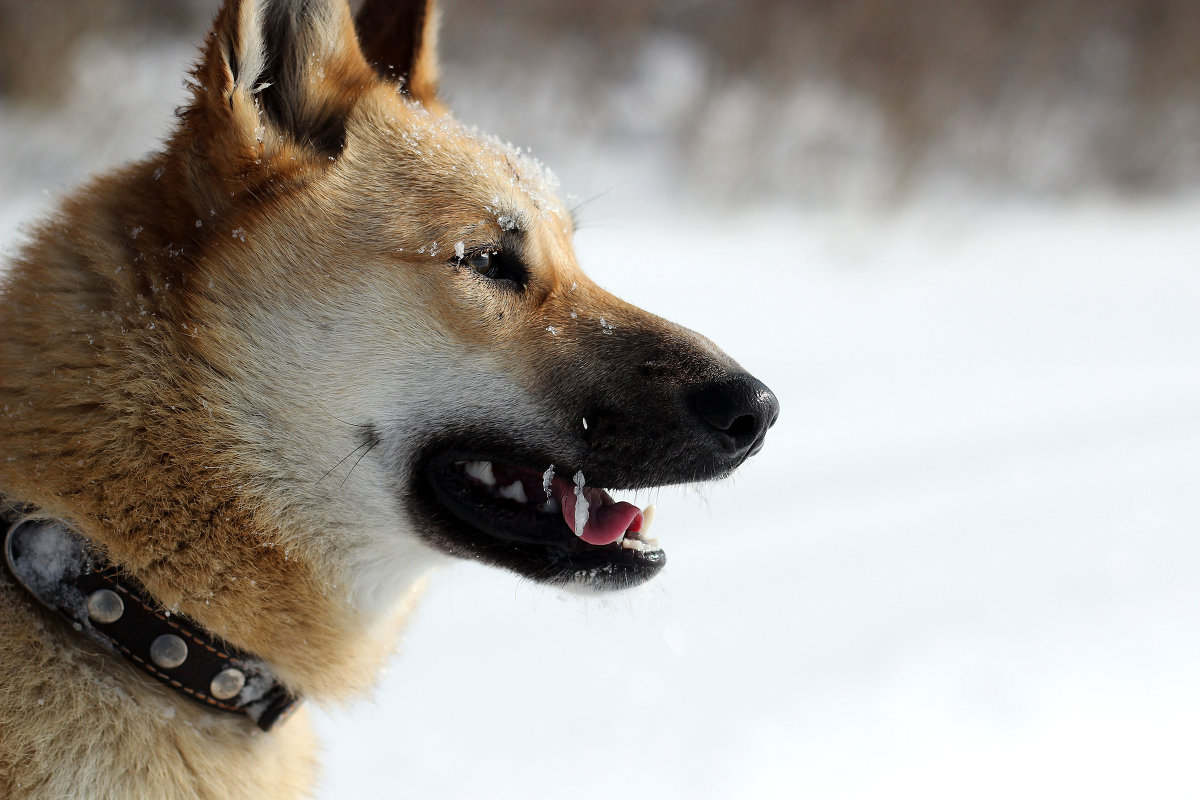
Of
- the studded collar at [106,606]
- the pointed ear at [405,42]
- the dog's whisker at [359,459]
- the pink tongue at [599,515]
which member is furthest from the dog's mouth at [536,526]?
the pointed ear at [405,42]

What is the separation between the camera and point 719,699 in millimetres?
3258

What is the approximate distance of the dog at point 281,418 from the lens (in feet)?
5.69

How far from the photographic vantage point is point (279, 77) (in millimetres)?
2072

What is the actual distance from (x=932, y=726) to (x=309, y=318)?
8.09 feet

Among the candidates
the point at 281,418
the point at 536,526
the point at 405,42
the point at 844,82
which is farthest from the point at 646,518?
the point at 844,82

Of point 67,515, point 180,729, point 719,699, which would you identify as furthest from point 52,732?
point 719,699

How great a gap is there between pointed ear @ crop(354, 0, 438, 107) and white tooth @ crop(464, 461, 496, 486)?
1.06 metres

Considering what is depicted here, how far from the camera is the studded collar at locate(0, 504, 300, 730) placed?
171 centimetres

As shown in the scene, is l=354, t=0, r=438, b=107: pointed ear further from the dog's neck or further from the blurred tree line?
the blurred tree line

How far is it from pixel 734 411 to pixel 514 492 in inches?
20.2

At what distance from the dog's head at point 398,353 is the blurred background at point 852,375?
0.32 meters

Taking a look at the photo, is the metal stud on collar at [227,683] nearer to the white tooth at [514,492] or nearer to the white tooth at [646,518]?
the white tooth at [514,492]

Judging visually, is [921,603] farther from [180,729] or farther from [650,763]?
[180,729]

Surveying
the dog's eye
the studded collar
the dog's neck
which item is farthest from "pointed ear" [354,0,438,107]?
the studded collar
